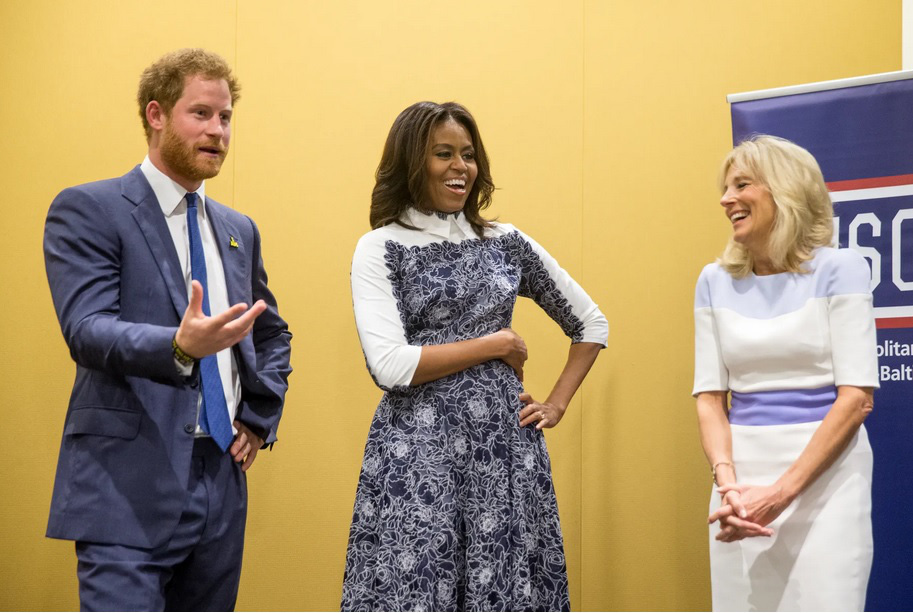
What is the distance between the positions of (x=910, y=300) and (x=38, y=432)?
354cm

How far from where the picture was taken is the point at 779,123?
10.9 feet

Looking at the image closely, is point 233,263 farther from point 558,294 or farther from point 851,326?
point 851,326

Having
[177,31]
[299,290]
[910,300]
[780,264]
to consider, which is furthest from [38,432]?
[910,300]

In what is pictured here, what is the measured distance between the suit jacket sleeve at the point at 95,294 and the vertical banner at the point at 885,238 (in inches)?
85.9

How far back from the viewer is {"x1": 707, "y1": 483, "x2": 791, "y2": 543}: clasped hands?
246cm

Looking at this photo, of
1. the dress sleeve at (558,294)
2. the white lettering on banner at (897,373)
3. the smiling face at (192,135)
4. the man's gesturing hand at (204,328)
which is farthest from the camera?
the white lettering on banner at (897,373)

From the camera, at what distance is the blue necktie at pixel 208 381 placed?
2318 millimetres

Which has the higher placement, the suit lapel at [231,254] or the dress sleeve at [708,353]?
the suit lapel at [231,254]

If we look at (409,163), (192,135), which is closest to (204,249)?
(192,135)

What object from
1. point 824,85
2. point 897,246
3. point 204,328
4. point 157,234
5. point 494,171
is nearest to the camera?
point 204,328

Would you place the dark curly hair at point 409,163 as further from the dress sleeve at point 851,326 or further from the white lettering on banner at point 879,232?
the white lettering on banner at point 879,232

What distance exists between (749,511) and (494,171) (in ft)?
6.51

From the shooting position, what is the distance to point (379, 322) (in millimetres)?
2682

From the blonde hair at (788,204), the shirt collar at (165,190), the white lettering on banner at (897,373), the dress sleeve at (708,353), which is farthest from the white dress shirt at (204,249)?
the white lettering on banner at (897,373)
